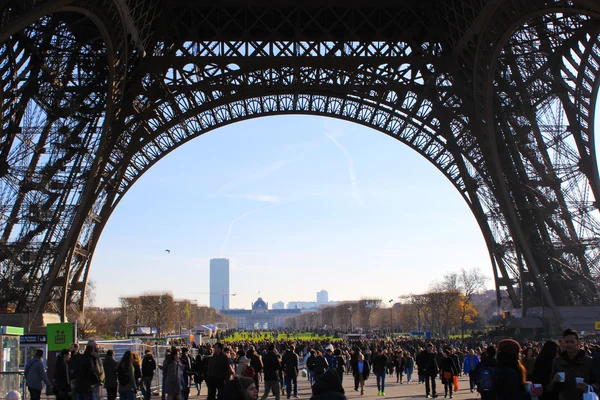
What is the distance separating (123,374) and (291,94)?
103 ft

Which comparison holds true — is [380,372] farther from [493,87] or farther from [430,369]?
[493,87]

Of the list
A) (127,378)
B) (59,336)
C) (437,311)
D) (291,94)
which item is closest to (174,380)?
(127,378)

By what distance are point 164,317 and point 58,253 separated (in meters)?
73.2

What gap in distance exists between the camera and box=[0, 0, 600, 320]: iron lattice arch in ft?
114

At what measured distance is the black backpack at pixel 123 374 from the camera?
16172 mm

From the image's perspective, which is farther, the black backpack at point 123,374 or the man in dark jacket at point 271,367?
the man in dark jacket at point 271,367

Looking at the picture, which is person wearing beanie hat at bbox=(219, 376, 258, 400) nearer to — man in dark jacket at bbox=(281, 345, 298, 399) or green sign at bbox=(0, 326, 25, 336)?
green sign at bbox=(0, 326, 25, 336)

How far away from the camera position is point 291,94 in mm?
45500

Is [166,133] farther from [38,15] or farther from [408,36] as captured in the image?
[38,15]

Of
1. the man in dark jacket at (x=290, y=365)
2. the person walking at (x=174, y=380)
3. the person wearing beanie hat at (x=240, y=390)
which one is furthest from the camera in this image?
the man in dark jacket at (x=290, y=365)

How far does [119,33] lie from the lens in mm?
33219

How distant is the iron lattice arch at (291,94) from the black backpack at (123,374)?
727 inches

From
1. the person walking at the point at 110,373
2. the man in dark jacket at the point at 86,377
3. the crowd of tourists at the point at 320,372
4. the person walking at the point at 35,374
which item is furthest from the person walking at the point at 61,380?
the person walking at the point at 110,373

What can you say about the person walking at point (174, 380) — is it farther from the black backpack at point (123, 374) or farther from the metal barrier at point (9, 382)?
the metal barrier at point (9, 382)
